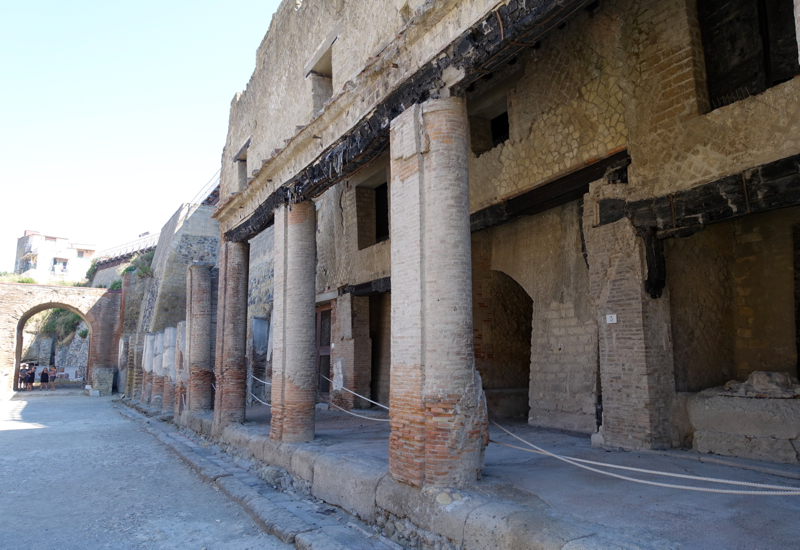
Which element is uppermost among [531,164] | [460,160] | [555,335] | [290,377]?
[531,164]

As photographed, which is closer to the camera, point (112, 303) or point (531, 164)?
point (531, 164)

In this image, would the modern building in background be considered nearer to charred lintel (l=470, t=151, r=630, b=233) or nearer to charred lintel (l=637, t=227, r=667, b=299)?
charred lintel (l=470, t=151, r=630, b=233)

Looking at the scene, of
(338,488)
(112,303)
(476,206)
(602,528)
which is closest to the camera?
(602,528)

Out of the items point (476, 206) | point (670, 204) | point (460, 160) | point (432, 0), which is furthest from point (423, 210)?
point (476, 206)

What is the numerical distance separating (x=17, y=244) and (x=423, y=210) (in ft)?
210

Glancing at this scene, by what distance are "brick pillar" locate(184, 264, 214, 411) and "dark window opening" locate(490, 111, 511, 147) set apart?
7.54 m

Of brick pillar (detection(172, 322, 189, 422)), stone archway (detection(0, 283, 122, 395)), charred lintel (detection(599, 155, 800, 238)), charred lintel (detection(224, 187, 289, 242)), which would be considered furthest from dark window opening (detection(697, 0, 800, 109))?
stone archway (detection(0, 283, 122, 395))

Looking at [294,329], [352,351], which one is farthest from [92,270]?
[294,329]

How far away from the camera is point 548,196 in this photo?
7.48 metres

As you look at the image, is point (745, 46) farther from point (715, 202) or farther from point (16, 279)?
point (16, 279)

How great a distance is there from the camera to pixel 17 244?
182 ft

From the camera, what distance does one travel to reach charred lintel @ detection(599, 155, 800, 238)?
5.12 metres

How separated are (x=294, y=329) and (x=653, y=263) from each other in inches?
194

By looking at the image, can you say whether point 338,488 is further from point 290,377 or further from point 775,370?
point 775,370
